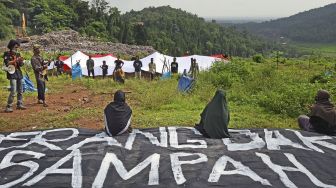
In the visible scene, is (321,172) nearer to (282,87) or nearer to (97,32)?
(282,87)

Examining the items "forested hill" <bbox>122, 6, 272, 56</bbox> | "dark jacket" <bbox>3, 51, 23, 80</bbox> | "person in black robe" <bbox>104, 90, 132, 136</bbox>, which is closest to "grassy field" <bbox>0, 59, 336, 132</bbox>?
"dark jacket" <bbox>3, 51, 23, 80</bbox>

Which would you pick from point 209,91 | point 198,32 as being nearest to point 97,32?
point 198,32

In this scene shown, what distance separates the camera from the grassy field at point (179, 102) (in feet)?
31.1

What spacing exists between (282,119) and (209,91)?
131 inches

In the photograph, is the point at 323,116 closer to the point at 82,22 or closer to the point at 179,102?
the point at 179,102

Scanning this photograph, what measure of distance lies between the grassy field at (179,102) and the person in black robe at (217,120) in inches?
62.8

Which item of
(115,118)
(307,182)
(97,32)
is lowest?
(307,182)

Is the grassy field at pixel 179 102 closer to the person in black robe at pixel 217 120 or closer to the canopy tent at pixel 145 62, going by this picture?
the person in black robe at pixel 217 120

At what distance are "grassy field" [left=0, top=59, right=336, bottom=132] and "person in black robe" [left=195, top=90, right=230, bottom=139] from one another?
1595 millimetres

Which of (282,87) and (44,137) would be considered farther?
(282,87)

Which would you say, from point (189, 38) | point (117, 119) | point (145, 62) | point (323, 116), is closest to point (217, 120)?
point (117, 119)

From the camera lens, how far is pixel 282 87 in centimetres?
1238

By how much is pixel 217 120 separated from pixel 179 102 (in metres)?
4.38

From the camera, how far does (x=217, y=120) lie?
292 inches
